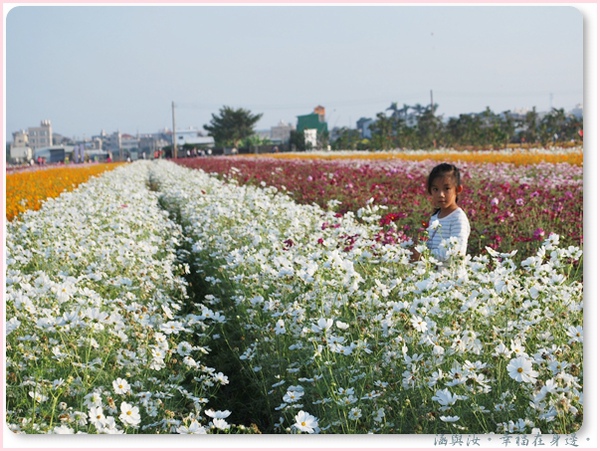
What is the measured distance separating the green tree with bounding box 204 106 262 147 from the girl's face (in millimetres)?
39039

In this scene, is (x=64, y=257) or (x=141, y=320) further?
(x=64, y=257)

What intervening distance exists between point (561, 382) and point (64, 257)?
2992 millimetres

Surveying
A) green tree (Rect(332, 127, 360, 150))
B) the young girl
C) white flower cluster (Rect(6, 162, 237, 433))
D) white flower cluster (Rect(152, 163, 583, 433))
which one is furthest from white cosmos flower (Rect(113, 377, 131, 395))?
green tree (Rect(332, 127, 360, 150))

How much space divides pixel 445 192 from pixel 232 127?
4264 centimetres

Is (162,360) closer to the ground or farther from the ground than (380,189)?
closer to the ground

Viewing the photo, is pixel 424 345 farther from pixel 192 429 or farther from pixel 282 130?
pixel 282 130

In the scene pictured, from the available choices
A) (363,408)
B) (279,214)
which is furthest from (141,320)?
(279,214)

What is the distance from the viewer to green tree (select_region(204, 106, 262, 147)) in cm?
4372

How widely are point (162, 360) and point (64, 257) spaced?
158 cm

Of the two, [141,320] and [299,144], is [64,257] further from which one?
[299,144]

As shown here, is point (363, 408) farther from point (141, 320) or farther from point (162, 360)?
point (141, 320)

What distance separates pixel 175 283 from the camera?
14.1ft
